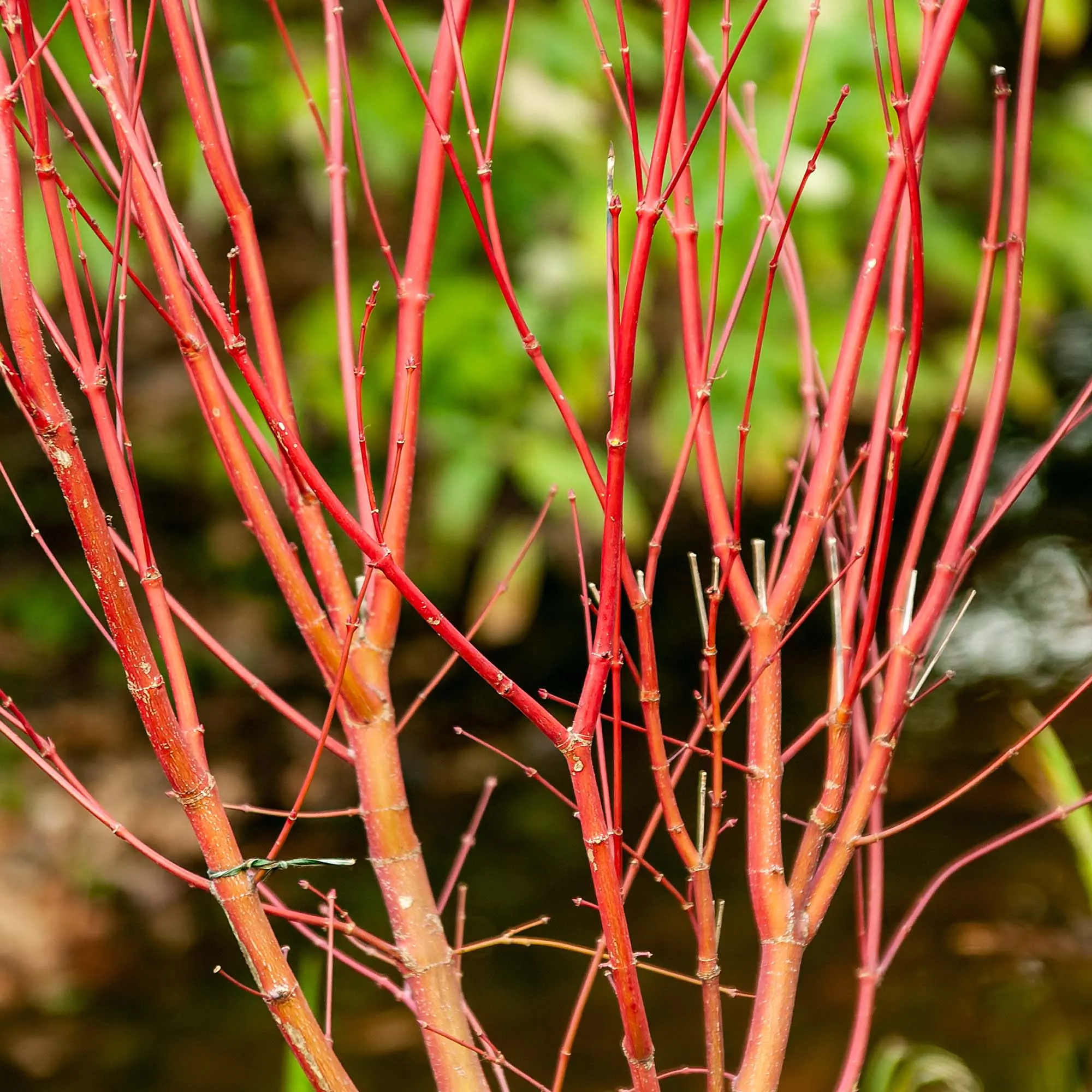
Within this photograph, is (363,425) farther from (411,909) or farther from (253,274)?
(411,909)

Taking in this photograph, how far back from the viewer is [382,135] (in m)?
1.53

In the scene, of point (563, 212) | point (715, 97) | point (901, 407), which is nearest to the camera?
point (715, 97)

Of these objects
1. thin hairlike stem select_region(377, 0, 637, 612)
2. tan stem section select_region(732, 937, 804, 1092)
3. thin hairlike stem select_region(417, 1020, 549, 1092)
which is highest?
thin hairlike stem select_region(377, 0, 637, 612)

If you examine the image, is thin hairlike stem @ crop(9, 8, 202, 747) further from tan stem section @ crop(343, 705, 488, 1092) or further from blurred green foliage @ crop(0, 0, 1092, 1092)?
blurred green foliage @ crop(0, 0, 1092, 1092)

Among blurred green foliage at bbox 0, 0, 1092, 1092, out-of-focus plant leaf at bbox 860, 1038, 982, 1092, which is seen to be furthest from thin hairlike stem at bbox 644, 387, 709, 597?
blurred green foliage at bbox 0, 0, 1092, 1092

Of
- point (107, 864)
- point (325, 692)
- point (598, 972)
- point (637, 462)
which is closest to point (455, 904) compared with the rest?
point (598, 972)

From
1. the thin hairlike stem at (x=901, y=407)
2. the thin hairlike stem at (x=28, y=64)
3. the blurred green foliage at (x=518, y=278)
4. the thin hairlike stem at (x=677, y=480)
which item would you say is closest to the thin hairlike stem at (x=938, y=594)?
the thin hairlike stem at (x=901, y=407)

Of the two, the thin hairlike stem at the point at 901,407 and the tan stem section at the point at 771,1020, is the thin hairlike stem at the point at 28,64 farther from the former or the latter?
the tan stem section at the point at 771,1020

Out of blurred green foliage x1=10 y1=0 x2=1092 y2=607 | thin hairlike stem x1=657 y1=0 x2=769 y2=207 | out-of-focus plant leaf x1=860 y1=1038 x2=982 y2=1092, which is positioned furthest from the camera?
blurred green foliage x1=10 y1=0 x2=1092 y2=607

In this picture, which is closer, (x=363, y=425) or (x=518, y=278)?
(x=363, y=425)

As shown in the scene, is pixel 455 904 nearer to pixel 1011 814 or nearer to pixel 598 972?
pixel 598 972

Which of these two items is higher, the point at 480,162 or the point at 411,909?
the point at 480,162

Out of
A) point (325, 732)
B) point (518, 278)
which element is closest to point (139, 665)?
point (325, 732)

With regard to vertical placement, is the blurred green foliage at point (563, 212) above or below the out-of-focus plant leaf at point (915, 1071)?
above
